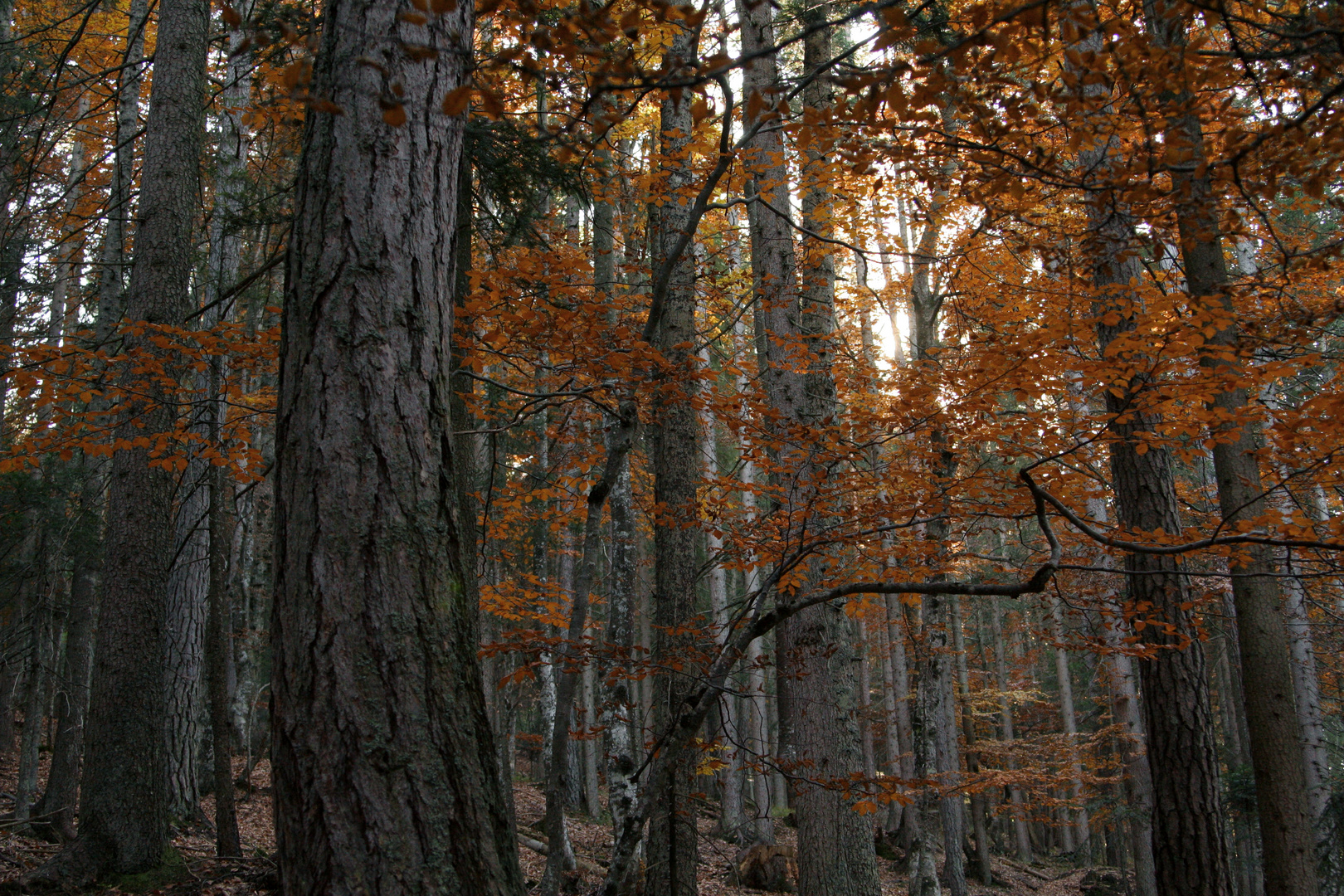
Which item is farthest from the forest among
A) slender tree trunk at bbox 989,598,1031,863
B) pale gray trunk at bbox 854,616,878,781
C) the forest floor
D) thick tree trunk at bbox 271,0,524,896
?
slender tree trunk at bbox 989,598,1031,863

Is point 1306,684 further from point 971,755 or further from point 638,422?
point 971,755

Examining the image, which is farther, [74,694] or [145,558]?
[74,694]

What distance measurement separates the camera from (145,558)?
207 inches

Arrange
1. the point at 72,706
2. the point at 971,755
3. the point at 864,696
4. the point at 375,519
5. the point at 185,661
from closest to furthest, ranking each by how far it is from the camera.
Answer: the point at 375,519, the point at 72,706, the point at 185,661, the point at 864,696, the point at 971,755

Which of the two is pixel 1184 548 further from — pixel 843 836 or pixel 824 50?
pixel 824 50

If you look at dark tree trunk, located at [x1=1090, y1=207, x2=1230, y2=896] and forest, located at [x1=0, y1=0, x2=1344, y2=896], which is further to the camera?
dark tree trunk, located at [x1=1090, y1=207, x2=1230, y2=896]

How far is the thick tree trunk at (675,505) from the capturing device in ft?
16.3

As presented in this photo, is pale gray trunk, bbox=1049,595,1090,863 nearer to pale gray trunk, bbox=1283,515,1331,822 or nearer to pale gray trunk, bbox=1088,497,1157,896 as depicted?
pale gray trunk, bbox=1088,497,1157,896

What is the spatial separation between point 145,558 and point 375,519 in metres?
4.39

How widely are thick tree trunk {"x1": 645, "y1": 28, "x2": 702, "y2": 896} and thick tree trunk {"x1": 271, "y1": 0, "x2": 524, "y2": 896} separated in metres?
2.26

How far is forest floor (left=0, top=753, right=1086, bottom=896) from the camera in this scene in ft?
16.1

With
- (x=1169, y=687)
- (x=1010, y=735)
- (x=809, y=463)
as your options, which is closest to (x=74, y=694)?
(x=809, y=463)

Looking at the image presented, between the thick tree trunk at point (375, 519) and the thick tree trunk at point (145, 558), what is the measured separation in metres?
3.33

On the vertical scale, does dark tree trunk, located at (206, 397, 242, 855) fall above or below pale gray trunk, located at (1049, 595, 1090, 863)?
above
